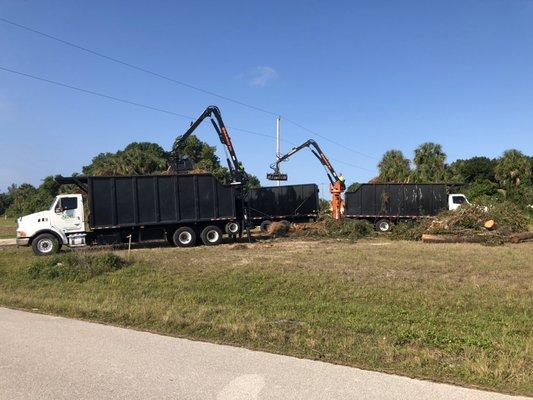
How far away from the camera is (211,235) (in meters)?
22.8

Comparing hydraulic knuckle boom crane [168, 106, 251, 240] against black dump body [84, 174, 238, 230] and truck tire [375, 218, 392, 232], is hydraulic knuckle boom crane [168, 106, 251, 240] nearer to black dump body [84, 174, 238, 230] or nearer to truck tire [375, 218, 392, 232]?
black dump body [84, 174, 238, 230]

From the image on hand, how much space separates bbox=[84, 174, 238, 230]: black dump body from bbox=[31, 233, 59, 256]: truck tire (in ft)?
5.10

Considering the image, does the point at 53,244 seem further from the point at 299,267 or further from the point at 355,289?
the point at 355,289

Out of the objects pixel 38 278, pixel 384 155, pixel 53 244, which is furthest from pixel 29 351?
pixel 384 155

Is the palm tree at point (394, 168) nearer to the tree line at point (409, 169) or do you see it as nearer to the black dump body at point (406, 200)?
the tree line at point (409, 169)

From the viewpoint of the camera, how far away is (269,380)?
16.9 ft

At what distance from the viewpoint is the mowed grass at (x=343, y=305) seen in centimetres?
597

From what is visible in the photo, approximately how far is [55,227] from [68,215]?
0.66m

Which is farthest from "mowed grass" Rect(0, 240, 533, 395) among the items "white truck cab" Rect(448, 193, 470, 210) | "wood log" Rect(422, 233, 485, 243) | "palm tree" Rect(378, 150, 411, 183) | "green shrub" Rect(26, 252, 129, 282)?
"palm tree" Rect(378, 150, 411, 183)

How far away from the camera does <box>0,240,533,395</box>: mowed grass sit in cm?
597

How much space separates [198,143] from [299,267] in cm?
6100

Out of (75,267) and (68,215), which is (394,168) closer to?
(68,215)

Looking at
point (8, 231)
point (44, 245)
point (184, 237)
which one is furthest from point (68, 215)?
point (8, 231)

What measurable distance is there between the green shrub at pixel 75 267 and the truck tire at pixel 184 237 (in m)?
7.56
